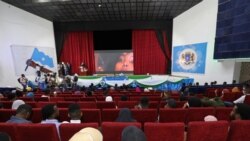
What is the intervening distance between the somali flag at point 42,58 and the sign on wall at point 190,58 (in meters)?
10.3

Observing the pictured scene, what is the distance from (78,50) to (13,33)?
5801mm

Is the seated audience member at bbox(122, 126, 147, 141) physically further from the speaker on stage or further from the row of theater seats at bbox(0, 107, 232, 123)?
the speaker on stage

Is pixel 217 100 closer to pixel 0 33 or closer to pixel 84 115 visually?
pixel 84 115

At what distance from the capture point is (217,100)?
409 cm

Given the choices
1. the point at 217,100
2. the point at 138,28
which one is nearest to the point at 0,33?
the point at 138,28

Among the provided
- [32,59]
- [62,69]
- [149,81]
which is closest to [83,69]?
[62,69]

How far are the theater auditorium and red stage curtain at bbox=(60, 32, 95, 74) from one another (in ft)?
0.30

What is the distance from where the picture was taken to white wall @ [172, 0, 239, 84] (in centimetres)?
891

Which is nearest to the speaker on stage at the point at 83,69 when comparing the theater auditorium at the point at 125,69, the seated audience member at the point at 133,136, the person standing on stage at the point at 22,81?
the theater auditorium at the point at 125,69

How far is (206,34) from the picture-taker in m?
9.82

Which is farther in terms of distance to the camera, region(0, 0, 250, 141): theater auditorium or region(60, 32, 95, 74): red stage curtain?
region(60, 32, 95, 74): red stage curtain

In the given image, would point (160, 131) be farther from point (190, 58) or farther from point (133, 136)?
point (190, 58)

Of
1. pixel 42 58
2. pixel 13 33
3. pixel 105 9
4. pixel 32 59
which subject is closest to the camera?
pixel 13 33

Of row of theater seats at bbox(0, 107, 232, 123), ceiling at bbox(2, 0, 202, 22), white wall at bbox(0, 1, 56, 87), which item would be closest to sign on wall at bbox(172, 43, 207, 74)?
ceiling at bbox(2, 0, 202, 22)
